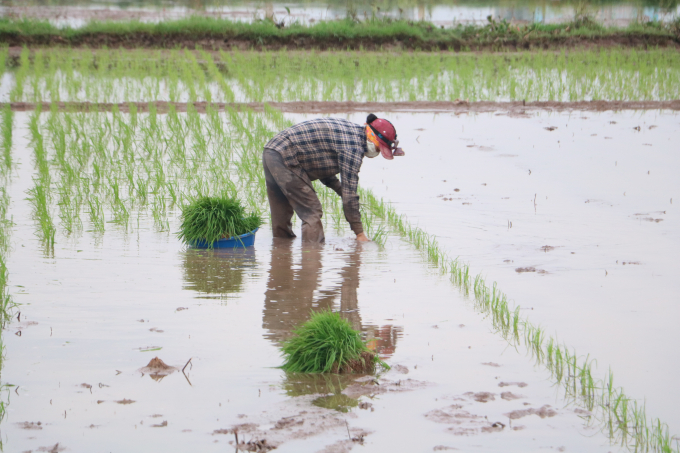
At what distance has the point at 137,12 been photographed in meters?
19.6

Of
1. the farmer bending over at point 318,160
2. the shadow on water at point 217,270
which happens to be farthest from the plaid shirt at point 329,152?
the shadow on water at point 217,270

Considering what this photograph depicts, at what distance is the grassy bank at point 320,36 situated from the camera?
1568 centimetres

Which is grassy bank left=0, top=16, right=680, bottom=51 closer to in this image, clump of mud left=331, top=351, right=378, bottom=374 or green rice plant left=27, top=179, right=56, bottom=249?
green rice plant left=27, top=179, right=56, bottom=249

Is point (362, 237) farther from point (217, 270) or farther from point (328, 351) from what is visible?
point (328, 351)

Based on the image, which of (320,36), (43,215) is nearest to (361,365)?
(43,215)

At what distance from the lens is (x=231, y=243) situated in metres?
4.25

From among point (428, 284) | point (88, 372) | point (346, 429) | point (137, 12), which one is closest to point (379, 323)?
point (428, 284)

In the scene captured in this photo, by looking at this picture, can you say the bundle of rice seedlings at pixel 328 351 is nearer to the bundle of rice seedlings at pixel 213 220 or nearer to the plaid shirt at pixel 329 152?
the plaid shirt at pixel 329 152

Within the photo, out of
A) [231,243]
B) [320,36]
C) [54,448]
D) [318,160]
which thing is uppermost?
[320,36]

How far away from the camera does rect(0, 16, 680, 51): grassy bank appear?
15680mm

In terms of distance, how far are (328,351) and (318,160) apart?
1.77 m

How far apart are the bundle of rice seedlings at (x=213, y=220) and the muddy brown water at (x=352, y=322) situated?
129 mm

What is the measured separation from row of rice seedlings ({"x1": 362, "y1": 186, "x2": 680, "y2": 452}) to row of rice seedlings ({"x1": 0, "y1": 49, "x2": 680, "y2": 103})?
21.5 ft

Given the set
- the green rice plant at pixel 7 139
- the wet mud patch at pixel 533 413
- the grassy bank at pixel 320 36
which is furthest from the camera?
the grassy bank at pixel 320 36
